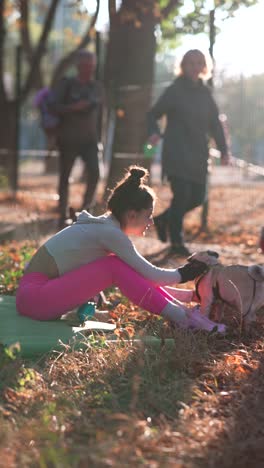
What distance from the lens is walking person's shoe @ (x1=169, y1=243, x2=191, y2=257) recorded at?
8.62m

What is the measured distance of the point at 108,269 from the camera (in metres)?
5.44

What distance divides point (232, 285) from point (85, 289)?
844 millimetres

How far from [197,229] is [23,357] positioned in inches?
271

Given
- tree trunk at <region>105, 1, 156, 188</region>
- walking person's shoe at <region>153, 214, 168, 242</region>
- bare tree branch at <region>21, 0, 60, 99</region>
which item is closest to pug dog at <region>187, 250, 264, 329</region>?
walking person's shoe at <region>153, 214, 168, 242</region>

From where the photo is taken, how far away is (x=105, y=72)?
42.0 feet

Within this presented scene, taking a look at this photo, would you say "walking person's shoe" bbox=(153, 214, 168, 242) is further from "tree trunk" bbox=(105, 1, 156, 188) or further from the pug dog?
the pug dog

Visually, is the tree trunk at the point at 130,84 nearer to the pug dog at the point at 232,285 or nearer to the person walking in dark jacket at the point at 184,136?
the person walking in dark jacket at the point at 184,136

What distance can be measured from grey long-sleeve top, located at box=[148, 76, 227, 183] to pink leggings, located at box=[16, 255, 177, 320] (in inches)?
132

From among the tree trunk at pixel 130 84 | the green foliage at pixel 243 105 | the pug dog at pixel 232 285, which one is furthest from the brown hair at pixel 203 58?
the green foliage at pixel 243 105

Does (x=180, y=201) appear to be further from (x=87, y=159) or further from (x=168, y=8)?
(x=168, y=8)

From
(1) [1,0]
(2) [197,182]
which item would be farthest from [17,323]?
(1) [1,0]

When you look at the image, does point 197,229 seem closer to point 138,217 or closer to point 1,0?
point 138,217

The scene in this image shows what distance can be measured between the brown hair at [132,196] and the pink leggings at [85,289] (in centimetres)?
29

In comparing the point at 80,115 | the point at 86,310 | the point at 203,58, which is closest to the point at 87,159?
the point at 80,115
